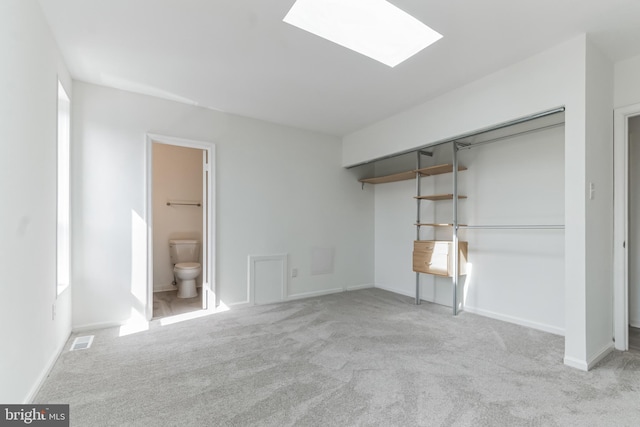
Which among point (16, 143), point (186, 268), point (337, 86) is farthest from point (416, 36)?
point (186, 268)

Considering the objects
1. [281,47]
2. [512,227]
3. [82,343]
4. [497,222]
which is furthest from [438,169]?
[82,343]

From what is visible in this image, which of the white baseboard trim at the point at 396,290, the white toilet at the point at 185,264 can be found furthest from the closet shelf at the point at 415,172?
the white toilet at the point at 185,264

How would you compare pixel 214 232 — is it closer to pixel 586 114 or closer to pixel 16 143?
pixel 16 143

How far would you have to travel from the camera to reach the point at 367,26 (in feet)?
7.79

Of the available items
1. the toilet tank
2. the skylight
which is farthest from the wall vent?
the skylight

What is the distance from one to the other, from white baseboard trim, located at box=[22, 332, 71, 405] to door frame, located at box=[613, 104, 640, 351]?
4152mm

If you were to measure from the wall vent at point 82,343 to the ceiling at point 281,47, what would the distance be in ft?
7.76

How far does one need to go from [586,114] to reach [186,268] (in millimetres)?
4484

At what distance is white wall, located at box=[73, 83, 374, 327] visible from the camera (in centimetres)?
299

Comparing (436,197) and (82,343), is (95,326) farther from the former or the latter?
(436,197)

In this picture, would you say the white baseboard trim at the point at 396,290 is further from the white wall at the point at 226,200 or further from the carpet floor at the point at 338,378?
the carpet floor at the point at 338,378

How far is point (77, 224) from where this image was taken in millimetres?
2922

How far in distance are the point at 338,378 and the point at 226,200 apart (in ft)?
7.98

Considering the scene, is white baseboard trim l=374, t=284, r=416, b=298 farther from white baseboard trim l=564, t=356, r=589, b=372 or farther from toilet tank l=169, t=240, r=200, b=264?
toilet tank l=169, t=240, r=200, b=264
